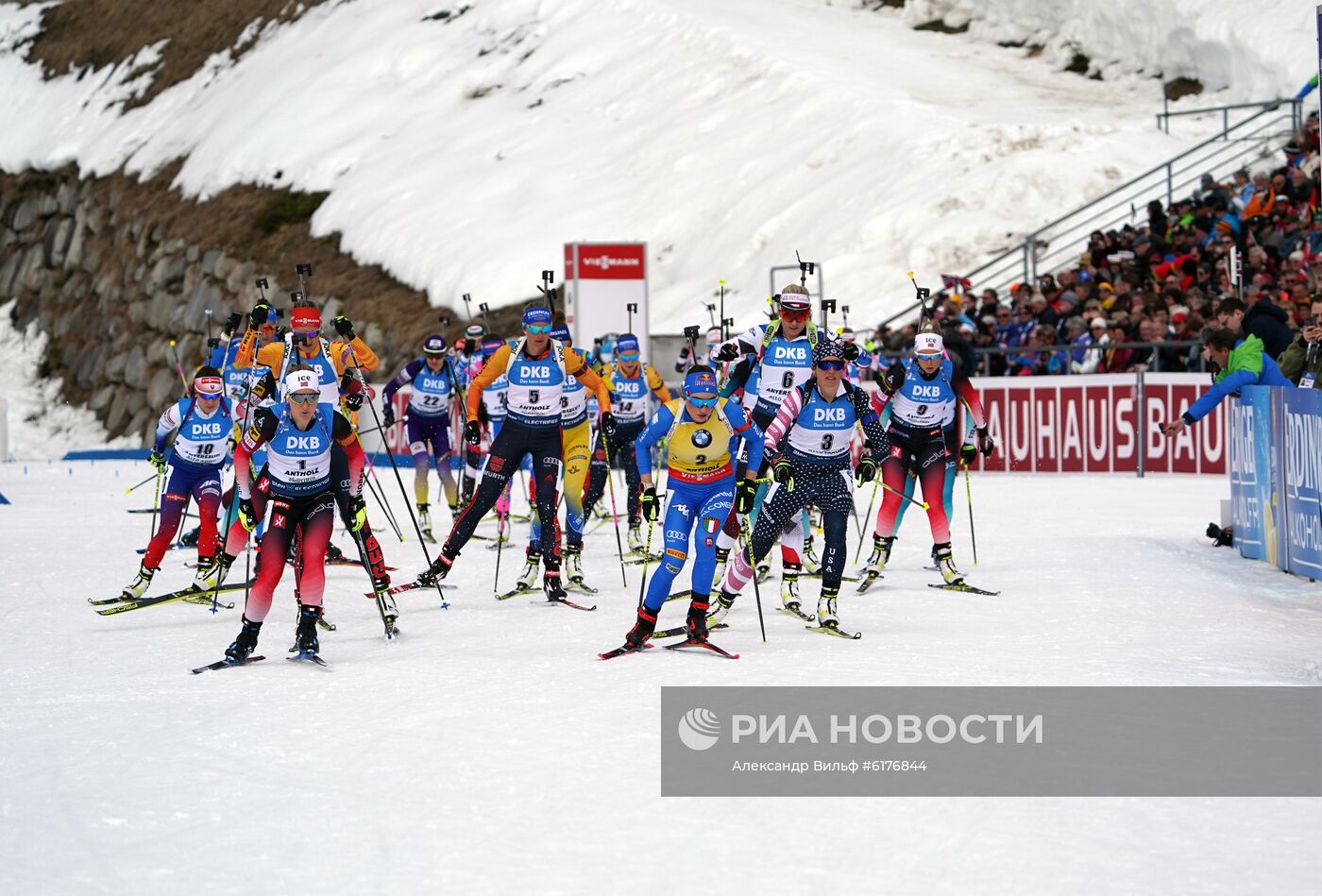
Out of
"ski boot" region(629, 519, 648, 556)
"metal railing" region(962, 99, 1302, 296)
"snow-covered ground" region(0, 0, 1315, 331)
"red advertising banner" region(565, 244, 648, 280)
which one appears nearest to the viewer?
"ski boot" region(629, 519, 648, 556)

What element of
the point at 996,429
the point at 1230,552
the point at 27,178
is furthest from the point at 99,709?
the point at 27,178

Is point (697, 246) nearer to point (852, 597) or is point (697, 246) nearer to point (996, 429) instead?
point (996, 429)

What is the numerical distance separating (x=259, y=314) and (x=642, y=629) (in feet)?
19.9

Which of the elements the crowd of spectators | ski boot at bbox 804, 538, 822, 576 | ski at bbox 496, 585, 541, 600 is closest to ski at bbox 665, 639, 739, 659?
ski at bbox 496, 585, 541, 600

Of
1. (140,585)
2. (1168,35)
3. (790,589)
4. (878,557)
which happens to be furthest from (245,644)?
(1168,35)

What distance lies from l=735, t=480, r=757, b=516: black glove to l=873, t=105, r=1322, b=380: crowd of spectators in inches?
456

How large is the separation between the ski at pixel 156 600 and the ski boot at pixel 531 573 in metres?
2.31

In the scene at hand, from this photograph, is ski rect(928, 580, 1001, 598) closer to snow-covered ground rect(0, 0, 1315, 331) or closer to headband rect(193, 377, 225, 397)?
headband rect(193, 377, 225, 397)

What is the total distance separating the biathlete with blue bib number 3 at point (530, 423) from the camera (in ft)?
43.7

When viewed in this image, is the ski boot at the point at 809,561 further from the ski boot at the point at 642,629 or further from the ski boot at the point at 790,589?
the ski boot at the point at 642,629

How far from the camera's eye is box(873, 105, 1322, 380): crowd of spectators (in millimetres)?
22203

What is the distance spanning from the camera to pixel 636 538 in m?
17.3

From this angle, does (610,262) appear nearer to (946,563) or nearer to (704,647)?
(946,563)

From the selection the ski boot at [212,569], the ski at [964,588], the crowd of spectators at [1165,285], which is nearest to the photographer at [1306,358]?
the ski at [964,588]
